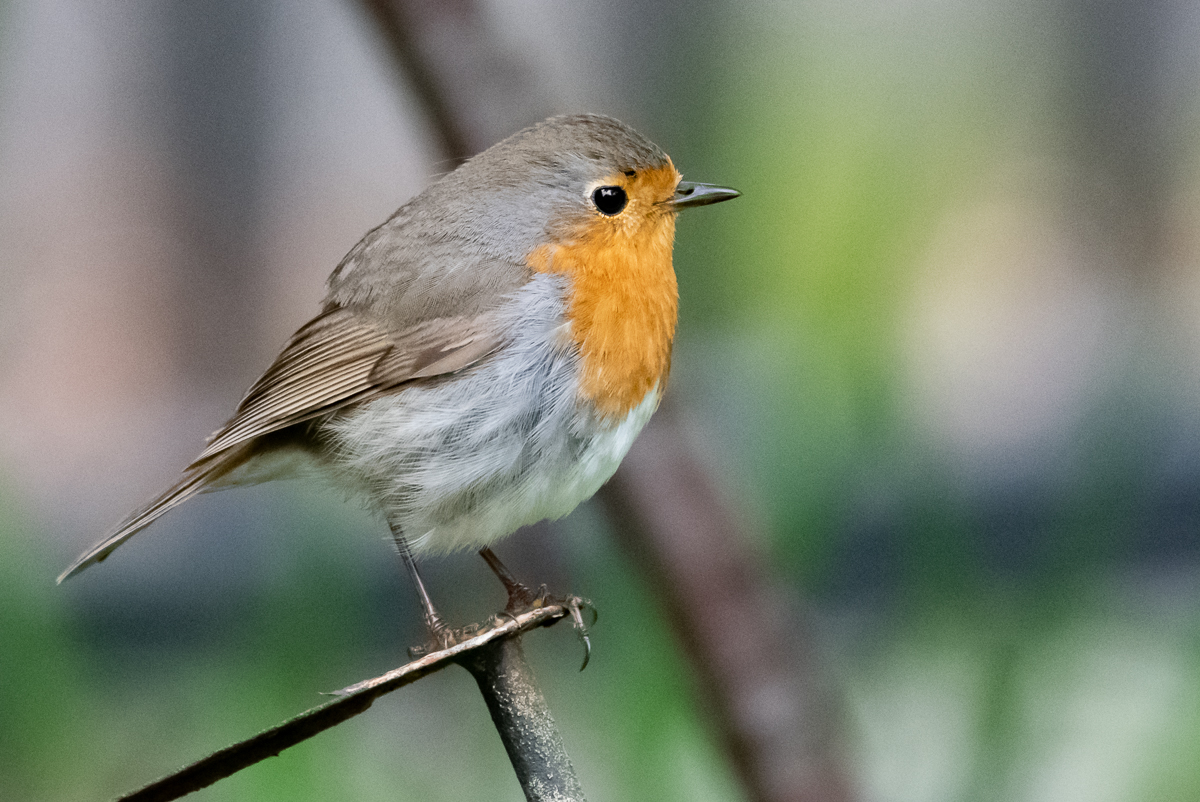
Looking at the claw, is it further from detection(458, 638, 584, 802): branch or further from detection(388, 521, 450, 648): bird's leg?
detection(458, 638, 584, 802): branch

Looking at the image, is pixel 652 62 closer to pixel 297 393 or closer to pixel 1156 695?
pixel 297 393

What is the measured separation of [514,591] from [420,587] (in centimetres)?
8

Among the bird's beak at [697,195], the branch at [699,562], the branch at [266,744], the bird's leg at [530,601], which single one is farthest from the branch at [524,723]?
the bird's beak at [697,195]

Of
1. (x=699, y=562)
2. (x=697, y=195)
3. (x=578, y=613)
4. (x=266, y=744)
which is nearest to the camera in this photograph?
(x=266, y=744)

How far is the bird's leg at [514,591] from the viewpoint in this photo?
1026 millimetres

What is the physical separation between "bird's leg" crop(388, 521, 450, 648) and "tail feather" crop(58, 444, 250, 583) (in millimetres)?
164

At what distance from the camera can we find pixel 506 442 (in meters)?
1.11

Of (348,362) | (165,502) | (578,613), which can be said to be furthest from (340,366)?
(578,613)

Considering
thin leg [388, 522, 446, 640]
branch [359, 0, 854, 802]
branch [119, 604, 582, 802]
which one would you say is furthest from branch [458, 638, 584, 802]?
thin leg [388, 522, 446, 640]

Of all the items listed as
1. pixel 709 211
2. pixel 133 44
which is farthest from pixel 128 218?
pixel 709 211

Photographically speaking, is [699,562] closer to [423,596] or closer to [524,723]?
[524,723]

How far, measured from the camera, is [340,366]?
3.91ft

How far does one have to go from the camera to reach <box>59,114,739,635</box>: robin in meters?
1.11

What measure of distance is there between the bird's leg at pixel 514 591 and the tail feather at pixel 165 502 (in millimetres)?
252
